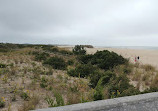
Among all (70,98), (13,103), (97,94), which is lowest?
(13,103)

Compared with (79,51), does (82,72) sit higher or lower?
lower

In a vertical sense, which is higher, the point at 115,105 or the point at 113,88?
the point at 115,105

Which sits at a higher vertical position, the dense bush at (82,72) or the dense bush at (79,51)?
the dense bush at (79,51)

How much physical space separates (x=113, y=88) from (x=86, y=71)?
2.67 meters

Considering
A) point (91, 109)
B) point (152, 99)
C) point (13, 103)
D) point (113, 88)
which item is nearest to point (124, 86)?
point (113, 88)

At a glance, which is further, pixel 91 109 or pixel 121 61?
pixel 121 61

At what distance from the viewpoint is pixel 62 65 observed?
330 inches

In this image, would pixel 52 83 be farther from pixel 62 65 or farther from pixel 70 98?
pixel 62 65

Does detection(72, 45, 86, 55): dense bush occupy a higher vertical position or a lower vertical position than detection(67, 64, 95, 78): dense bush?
higher

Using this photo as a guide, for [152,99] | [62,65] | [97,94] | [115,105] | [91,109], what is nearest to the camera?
[91,109]

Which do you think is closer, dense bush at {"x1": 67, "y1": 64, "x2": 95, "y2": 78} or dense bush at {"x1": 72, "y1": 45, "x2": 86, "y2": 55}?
dense bush at {"x1": 67, "y1": 64, "x2": 95, "y2": 78}

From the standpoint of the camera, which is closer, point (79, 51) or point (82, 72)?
point (82, 72)

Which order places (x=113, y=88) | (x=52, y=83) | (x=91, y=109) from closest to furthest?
(x=91, y=109) → (x=113, y=88) → (x=52, y=83)

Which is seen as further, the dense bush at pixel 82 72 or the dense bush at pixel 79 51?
the dense bush at pixel 79 51
